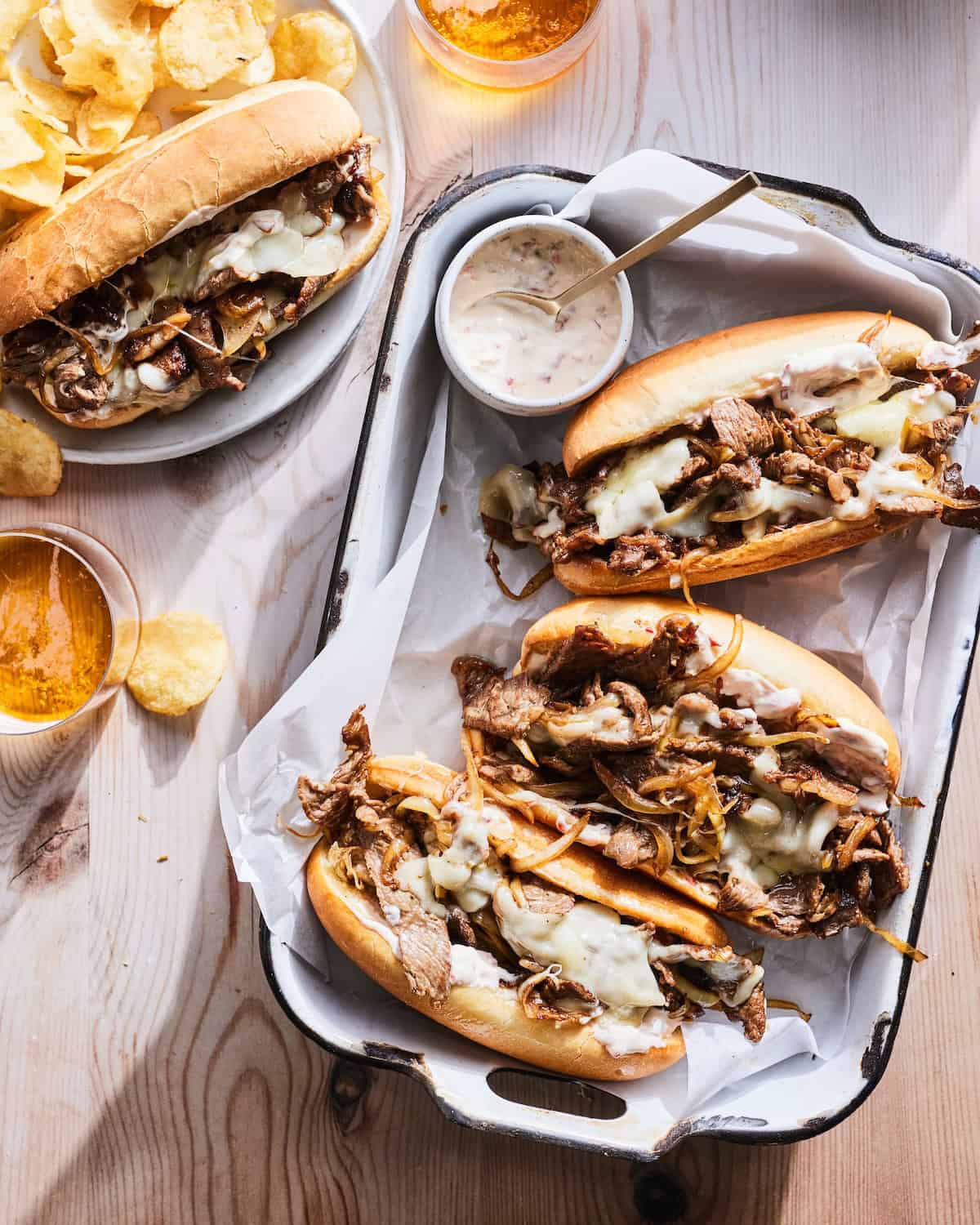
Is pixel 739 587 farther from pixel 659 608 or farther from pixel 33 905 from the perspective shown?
pixel 33 905

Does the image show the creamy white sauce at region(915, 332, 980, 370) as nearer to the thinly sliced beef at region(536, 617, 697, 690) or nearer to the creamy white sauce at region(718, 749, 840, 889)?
the thinly sliced beef at region(536, 617, 697, 690)

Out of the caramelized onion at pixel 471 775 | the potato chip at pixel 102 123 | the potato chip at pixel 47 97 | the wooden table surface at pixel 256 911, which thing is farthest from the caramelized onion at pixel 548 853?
the potato chip at pixel 47 97

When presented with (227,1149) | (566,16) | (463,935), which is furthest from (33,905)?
(566,16)

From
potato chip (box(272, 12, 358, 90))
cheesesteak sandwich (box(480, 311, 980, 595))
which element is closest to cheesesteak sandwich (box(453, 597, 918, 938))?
cheesesteak sandwich (box(480, 311, 980, 595))

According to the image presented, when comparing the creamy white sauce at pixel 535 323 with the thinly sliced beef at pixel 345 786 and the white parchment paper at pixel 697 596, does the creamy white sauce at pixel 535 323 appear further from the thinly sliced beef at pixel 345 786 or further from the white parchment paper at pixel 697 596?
the thinly sliced beef at pixel 345 786

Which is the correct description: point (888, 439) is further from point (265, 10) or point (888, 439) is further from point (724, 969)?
point (265, 10)

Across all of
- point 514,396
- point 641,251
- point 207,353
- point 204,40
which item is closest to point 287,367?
point 207,353
